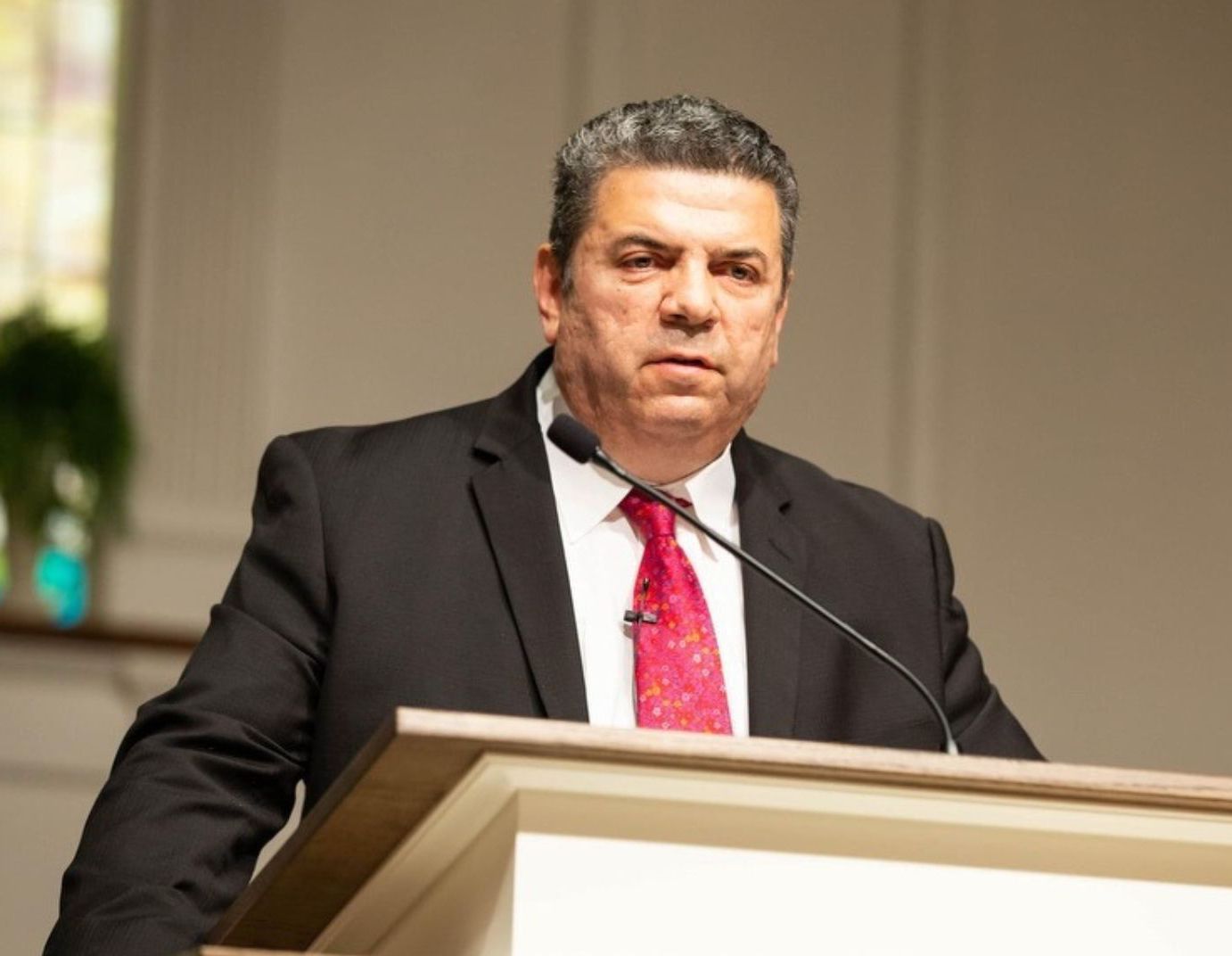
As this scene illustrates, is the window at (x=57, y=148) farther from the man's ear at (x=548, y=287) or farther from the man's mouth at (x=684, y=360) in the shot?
the man's mouth at (x=684, y=360)

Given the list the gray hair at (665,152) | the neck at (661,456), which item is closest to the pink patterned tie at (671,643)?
the neck at (661,456)

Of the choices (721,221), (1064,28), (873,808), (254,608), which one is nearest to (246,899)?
(873,808)

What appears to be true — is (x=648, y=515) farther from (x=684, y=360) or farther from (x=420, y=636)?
(x=420, y=636)

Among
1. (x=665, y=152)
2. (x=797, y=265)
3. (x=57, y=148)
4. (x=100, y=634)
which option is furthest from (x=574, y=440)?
(x=57, y=148)

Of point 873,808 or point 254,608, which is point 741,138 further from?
point 873,808

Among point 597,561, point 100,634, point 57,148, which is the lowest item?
point 100,634


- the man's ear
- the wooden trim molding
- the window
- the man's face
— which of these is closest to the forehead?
the man's face

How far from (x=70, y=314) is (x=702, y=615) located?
10.0 feet

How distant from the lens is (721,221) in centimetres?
259

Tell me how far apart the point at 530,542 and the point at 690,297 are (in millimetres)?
344

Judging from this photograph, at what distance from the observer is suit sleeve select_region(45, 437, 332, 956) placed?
6.65 feet

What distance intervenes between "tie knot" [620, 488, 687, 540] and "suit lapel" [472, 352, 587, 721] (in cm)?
9

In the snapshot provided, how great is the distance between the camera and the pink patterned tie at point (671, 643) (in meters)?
2.34

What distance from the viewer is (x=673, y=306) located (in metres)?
2.55
